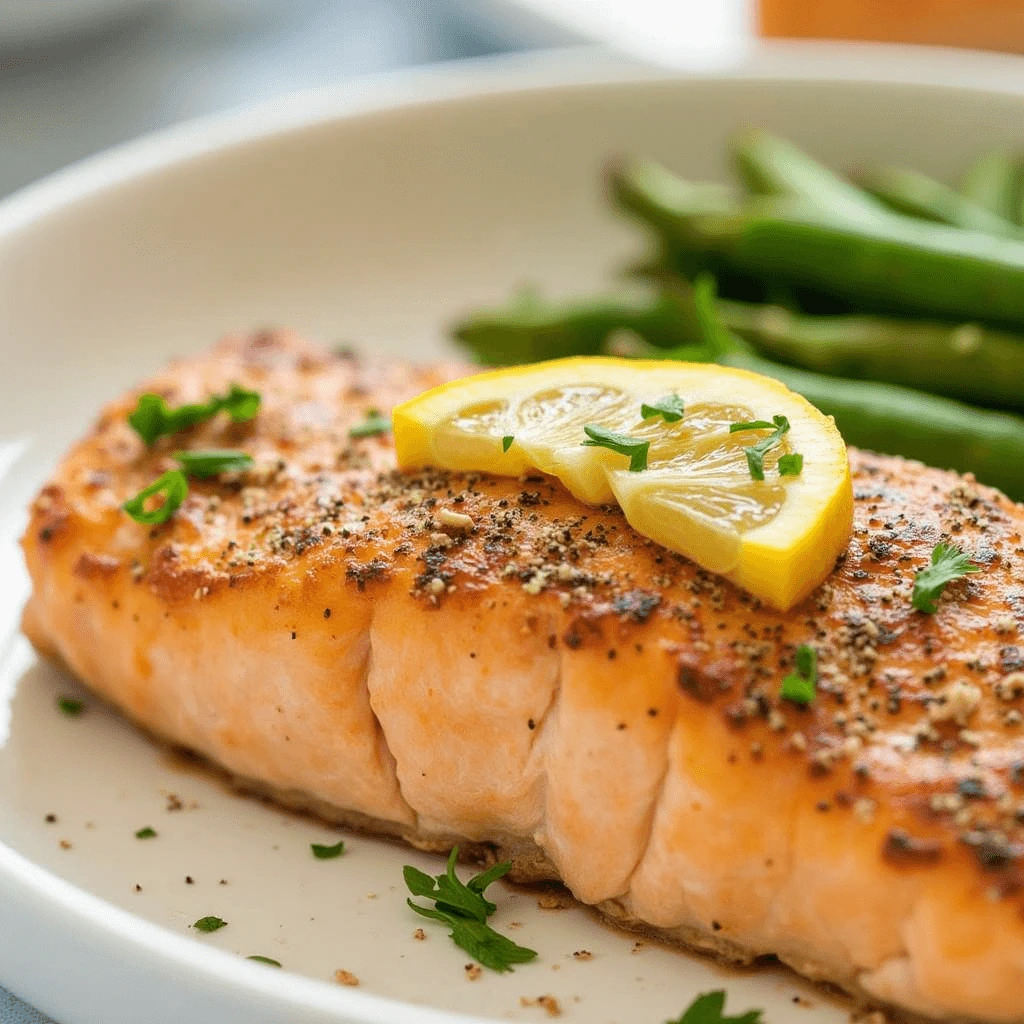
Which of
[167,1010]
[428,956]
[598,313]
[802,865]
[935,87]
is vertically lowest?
[428,956]

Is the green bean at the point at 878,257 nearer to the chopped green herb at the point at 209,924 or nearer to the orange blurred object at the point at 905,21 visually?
the orange blurred object at the point at 905,21

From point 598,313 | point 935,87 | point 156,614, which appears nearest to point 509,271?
point 598,313

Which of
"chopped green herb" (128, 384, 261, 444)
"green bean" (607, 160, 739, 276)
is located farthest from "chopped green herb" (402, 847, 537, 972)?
"green bean" (607, 160, 739, 276)

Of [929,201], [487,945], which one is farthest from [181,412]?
[929,201]

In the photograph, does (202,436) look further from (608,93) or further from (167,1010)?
(608,93)

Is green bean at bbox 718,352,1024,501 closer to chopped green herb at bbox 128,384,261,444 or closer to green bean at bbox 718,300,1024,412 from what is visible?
green bean at bbox 718,300,1024,412
